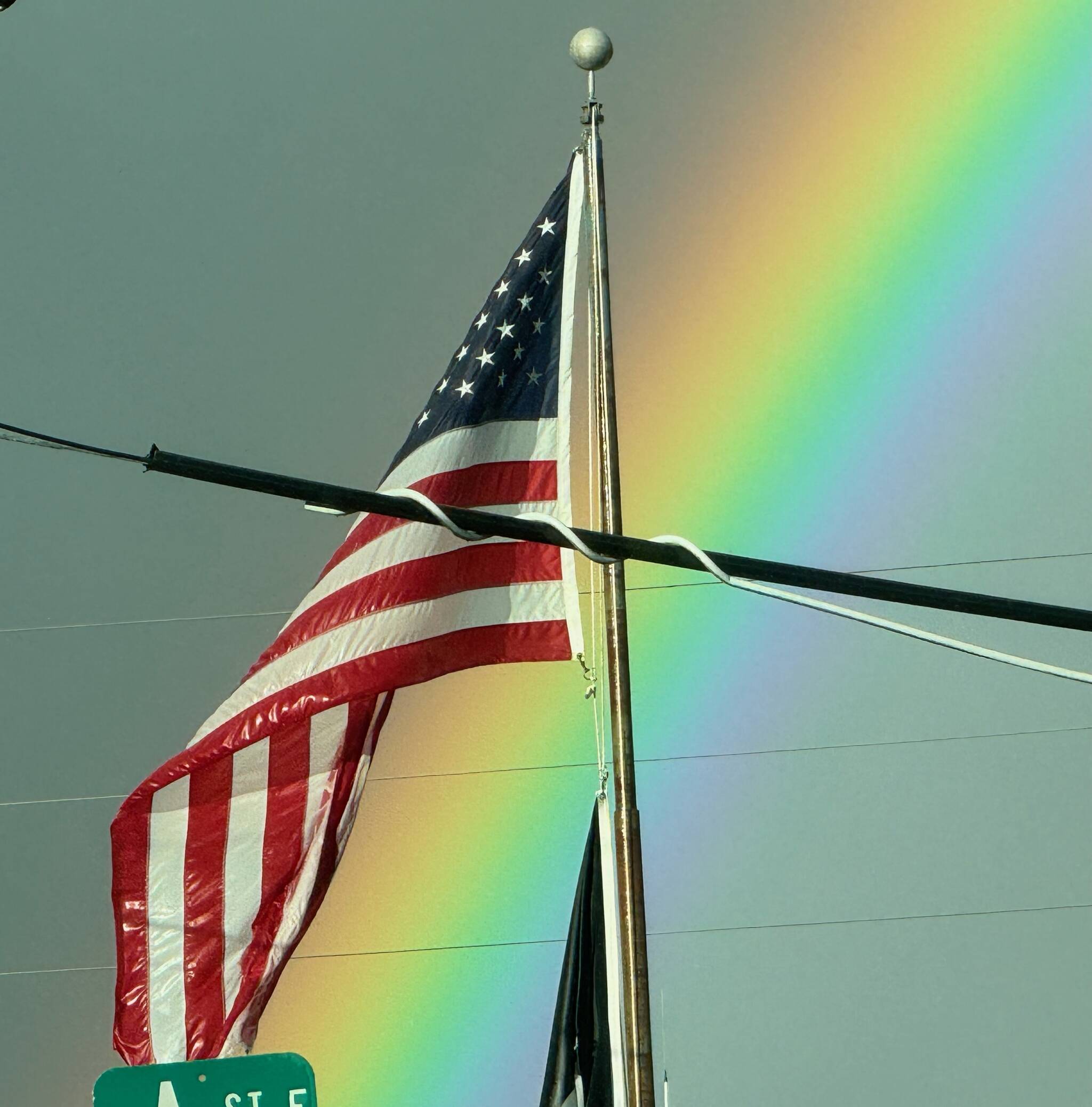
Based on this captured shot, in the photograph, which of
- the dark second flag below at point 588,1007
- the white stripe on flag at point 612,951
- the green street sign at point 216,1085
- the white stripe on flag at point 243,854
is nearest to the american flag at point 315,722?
the white stripe on flag at point 243,854

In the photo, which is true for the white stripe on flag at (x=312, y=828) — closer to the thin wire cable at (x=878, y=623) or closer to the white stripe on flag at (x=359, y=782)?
the white stripe on flag at (x=359, y=782)

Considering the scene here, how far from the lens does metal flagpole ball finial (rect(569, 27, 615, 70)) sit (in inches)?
209

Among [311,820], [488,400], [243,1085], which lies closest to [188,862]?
[311,820]

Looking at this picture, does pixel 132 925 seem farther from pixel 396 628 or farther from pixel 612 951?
pixel 612 951

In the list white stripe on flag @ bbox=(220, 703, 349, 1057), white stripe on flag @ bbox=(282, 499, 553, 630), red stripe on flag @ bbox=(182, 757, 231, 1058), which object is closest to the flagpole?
white stripe on flag @ bbox=(282, 499, 553, 630)

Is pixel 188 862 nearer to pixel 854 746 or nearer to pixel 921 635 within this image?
pixel 921 635

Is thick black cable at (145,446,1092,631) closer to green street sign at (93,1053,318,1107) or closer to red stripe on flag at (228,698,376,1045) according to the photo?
green street sign at (93,1053,318,1107)

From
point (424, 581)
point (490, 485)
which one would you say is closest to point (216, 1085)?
point (424, 581)

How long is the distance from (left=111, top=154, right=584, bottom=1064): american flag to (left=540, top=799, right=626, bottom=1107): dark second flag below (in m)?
0.70

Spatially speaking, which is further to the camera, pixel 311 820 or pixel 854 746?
pixel 854 746

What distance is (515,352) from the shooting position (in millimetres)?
5047

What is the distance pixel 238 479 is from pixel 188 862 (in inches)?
97.0

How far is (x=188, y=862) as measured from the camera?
492 cm

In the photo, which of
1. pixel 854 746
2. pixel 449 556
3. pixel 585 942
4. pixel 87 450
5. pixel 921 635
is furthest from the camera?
pixel 854 746
